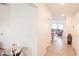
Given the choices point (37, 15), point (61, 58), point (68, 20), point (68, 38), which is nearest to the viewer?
point (61, 58)

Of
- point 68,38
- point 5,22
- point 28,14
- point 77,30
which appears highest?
point 28,14

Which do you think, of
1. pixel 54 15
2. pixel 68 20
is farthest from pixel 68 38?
pixel 54 15

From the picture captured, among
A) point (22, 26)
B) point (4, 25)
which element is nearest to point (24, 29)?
point (22, 26)

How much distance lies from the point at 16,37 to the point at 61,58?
1.78 metres

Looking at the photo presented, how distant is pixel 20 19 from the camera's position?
7.64ft

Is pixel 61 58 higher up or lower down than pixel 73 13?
lower down

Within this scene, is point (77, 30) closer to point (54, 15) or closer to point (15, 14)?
point (54, 15)

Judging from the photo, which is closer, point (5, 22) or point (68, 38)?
point (5, 22)

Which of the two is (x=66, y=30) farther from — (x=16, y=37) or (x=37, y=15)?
(x=16, y=37)

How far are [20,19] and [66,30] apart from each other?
106 centimetres

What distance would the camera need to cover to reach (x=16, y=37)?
7.70 feet

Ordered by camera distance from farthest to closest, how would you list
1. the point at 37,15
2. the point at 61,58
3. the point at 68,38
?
the point at 68,38 → the point at 37,15 → the point at 61,58

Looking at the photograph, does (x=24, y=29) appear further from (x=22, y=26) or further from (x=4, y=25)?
(x=4, y=25)

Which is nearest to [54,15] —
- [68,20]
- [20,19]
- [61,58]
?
[68,20]
